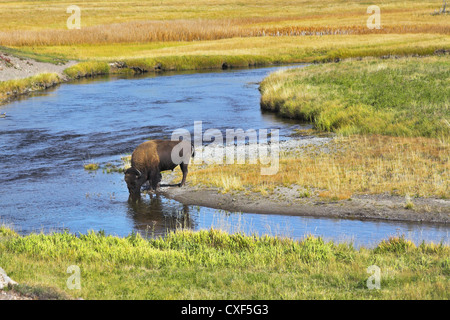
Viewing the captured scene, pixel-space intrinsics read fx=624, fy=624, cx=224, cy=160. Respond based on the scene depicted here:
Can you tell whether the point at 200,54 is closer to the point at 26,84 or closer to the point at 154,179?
the point at 26,84

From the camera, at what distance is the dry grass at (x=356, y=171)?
18.2 m

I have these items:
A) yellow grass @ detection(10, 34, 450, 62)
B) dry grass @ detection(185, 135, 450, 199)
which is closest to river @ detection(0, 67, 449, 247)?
dry grass @ detection(185, 135, 450, 199)

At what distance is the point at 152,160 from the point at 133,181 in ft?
2.80

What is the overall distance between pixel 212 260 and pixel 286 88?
87.3 ft

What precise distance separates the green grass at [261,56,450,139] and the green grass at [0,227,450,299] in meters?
13.2

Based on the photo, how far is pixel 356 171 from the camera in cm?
2006

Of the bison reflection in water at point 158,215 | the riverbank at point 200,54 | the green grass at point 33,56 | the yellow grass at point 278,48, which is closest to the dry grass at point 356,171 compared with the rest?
the bison reflection in water at point 158,215

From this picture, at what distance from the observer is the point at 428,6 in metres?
112

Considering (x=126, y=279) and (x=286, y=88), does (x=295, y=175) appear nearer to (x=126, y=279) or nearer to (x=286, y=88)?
(x=126, y=279)

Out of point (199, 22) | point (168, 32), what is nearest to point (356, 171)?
point (168, 32)

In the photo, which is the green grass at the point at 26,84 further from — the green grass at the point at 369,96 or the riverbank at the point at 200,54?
the green grass at the point at 369,96

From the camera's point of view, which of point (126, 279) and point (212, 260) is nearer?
point (126, 279)
